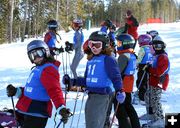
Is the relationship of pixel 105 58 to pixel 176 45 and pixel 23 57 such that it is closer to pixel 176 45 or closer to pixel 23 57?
pixel 23 57

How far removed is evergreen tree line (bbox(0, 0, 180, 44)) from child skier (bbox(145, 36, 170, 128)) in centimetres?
2852

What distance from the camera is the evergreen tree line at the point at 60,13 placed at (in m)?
47.0

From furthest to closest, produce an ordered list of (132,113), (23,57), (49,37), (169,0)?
(169,0) → (23,57) → (49,37) → (132,113)

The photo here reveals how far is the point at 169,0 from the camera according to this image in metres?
141

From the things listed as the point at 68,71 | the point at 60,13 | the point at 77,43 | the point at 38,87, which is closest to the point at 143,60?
the point at 77,43

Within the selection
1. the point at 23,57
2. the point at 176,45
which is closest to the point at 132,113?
the point at 23,57

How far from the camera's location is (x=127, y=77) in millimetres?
7043

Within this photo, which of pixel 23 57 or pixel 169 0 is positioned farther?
pixel 169 0

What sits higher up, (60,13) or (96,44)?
(60,13)

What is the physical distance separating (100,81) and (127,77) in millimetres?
1386

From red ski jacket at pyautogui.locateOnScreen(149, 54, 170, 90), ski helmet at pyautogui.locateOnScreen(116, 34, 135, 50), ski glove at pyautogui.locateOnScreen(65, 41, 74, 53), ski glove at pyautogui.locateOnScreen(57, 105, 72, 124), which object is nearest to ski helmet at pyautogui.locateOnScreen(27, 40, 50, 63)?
ski glove at pyautogui.locateOnScreen(57, 105, 72, 124)

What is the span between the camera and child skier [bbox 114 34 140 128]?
22.3ft

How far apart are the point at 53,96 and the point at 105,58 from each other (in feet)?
3.55

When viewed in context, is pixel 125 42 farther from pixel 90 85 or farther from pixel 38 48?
pixel 38 48
